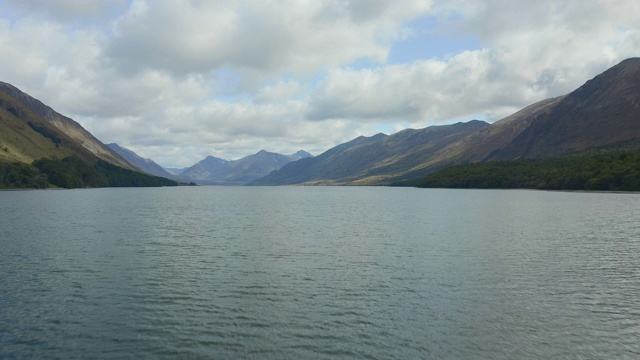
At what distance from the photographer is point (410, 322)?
1345 inches

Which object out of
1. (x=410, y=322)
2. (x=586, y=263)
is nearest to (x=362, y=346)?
(x=410, y=322)

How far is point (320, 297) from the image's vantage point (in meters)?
40.9

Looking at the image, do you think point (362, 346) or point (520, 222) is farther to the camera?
point (520, 222)

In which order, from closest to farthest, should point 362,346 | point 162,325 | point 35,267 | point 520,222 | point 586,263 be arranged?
point 362,346 < point 162,325 < point 35,267 < point 586,263 < point 520,222

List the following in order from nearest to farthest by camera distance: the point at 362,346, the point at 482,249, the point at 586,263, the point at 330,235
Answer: the point at 362,346, the point at 586,263, the point at 482,249, the point at 330,235

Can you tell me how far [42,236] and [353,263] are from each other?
56.8 metres

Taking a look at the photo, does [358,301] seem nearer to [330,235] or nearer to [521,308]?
[521,308]

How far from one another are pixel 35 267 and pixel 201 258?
1896cm

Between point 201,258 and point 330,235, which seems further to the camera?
point 330,235

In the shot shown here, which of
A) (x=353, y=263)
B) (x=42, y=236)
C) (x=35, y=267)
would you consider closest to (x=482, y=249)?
(x=353, y=263)

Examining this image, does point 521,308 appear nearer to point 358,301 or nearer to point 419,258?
point 358,301

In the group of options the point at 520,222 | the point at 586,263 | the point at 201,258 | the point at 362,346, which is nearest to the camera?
the point at 362,346

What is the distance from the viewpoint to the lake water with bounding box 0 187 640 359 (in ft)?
97.7

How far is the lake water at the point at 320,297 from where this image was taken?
29781mm
